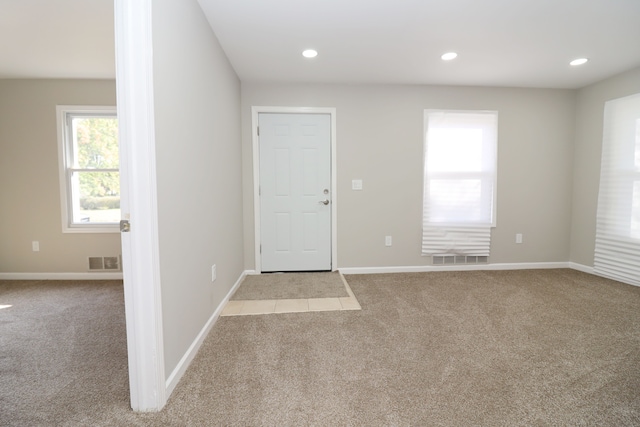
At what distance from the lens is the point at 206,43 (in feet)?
7.47

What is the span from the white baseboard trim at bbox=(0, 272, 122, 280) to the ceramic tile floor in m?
1.98

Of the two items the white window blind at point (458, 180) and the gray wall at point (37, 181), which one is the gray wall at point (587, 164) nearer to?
the white window blind at point (458, 180)

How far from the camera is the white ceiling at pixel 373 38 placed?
7.20 feet

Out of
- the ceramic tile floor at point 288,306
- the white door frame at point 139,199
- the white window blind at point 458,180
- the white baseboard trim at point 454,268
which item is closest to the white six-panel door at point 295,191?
the white baseboard trim at point 454,268

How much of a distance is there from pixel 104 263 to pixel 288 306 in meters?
2.60

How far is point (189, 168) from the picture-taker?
1.91 meters

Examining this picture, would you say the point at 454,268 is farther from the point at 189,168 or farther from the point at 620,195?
the point at 189,168

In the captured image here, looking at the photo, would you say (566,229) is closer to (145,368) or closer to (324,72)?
(324,72)

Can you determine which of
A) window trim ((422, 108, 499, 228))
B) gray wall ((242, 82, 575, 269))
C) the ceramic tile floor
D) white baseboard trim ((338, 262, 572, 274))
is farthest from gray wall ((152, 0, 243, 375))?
window trim ((422, 108, 499, 228))

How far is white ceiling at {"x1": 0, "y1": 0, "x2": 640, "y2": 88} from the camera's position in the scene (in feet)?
7.20

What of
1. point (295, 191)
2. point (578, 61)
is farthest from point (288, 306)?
point (578, 61)

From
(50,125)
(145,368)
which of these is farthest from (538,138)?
(50,125)

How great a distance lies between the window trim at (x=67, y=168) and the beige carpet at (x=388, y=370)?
1.34 metres

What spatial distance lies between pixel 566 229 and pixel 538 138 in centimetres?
130
